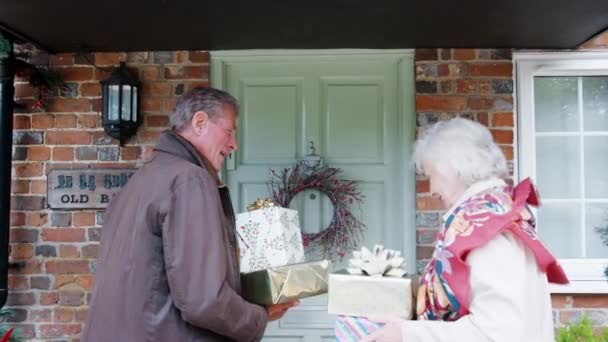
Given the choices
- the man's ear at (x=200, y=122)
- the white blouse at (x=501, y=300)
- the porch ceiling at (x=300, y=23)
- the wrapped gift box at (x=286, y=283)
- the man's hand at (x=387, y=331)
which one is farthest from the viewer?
the porch ceiling at (x=300, y=23)

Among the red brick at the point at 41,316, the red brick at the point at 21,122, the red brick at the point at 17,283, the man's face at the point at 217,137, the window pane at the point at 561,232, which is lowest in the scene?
the red brick at the point at 41,316

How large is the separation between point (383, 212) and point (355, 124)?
0.52 meters

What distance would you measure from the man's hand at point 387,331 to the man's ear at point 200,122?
0.85 meters

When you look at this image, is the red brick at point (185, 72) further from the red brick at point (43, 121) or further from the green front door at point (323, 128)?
the red brick at point (43, 121)

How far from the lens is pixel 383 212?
121 inches

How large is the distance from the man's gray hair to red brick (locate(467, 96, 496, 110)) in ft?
5.20

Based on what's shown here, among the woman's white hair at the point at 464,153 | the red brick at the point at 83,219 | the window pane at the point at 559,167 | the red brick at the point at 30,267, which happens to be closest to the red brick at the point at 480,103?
the window pane at the point at 559,167

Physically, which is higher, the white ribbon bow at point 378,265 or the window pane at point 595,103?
the window pane at point 595,103

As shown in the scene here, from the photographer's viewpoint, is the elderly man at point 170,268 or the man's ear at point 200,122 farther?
the man's ear at point 200,122

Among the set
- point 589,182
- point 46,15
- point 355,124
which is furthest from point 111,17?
point 589,182

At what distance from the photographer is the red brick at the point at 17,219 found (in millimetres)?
2996

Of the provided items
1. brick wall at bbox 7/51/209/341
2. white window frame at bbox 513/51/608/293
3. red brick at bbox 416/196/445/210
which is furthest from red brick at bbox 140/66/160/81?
white window frame at bbox 513/51/608/293

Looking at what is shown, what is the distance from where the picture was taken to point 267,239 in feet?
5.90

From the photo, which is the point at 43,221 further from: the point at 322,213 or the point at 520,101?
the point at 520,101
